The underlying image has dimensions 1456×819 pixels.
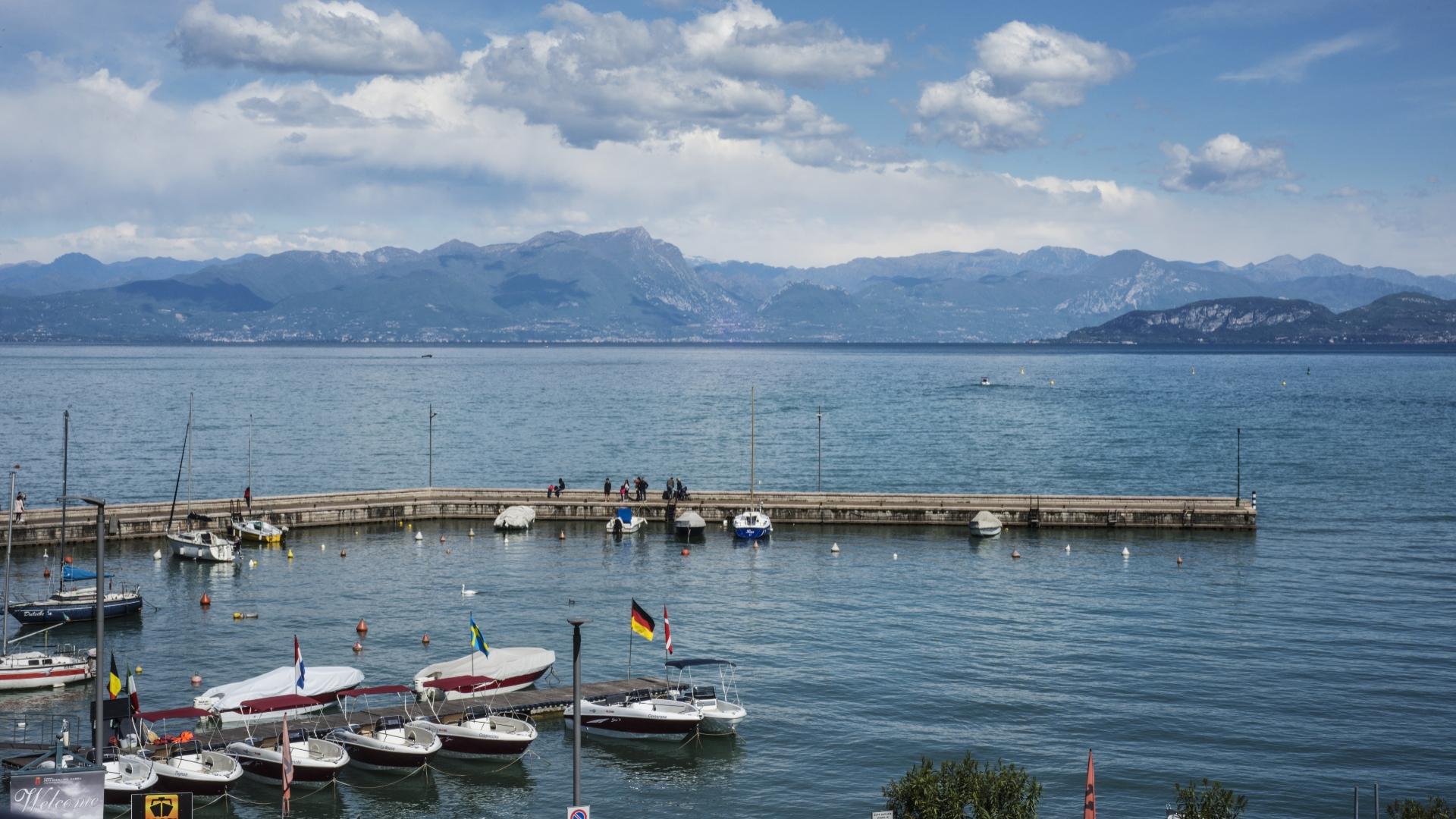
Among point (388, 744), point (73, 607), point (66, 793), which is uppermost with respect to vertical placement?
point (66, 793)

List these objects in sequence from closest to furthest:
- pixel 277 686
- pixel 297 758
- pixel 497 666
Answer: pixel 297 758 < pixel 277 686 < pixel 497 666

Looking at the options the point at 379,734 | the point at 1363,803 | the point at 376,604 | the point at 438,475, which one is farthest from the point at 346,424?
the point at 1363,803

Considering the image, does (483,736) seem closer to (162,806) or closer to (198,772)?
(198,772)

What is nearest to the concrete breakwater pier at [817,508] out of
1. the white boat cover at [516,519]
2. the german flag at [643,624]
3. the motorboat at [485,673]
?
the white boat cover at [516,519]

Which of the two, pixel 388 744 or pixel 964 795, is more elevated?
pixel 964 795

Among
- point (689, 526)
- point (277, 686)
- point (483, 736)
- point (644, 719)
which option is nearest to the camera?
point (483, 736)

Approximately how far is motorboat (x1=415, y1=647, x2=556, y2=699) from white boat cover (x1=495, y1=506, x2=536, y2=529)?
34.9 meters

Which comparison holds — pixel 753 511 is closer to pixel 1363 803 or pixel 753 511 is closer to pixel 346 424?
pixel 1363 803

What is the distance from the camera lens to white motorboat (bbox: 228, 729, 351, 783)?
134ft

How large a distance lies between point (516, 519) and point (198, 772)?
47.8 meters

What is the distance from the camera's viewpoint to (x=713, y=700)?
46438mm

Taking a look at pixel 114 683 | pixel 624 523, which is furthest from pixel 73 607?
pixel 624 523

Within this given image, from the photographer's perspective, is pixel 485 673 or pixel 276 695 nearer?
pixel 276 695

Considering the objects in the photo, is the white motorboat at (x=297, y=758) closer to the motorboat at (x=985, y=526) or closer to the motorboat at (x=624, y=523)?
the motorboat at (x=624, y=523)
